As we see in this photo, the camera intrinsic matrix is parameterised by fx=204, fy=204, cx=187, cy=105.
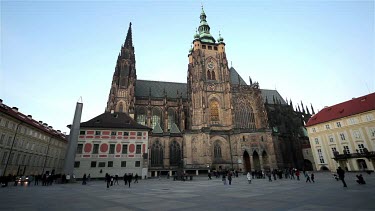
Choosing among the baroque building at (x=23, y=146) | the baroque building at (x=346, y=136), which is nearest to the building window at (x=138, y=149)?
the baroque building at (x=23, y=146)

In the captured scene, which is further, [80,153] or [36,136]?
[36,136]

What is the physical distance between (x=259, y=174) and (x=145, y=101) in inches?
1215

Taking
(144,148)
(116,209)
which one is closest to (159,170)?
(144,148)

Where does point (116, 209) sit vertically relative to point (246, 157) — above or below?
below

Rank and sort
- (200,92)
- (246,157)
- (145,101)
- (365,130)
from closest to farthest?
(365,130)
(246,157)
(200,92)
(145,101)

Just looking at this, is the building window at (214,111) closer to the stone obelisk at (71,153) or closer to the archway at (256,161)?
the archway at (256,161)

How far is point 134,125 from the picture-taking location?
3534 cm

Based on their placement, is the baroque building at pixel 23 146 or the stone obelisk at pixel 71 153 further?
the baroque building at pixel 23 146

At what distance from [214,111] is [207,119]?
3.76 metres

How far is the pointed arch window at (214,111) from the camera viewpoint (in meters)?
44.6

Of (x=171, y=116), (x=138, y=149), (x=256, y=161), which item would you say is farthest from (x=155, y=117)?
(x=256, y=161)

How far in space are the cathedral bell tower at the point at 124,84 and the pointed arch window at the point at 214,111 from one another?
17374 mm

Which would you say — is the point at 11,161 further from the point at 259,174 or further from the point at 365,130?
the point at 365,130

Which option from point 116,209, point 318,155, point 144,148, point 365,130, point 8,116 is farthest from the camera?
point 318,155
